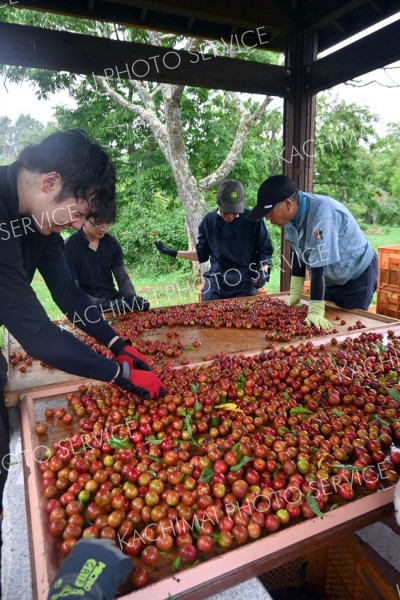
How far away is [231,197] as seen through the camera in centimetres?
414

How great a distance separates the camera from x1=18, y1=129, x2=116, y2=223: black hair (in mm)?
1603

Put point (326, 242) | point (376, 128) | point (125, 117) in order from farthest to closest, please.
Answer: point (376, 128) < point (125, 117) < point (326, 242)

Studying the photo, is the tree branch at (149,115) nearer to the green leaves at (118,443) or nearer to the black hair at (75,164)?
the black hair at (75,164)

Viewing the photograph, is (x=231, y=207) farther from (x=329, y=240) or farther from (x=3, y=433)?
(x=3, y=433)

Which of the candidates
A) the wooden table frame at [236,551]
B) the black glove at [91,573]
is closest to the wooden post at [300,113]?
the wooden table frame at [236,551]

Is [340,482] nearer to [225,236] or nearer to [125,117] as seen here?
[225,236]

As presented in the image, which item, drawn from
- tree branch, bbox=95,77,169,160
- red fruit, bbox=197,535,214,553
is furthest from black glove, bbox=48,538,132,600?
tree branch, bbox=95,77,169,160

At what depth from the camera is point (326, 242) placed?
10.5ft

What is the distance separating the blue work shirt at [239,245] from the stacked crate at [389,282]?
1.69 meters

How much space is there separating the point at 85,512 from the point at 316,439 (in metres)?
1.01

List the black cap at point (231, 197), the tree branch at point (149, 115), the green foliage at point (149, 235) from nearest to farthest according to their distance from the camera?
the black cap at point (231, 197) < the tree branch at point (149, 115) < the green foliage at point (149, 235)

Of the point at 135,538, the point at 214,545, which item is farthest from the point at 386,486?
the point at 135,538

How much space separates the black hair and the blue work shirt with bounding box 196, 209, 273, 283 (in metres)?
2.86

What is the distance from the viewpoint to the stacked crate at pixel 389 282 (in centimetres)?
493
